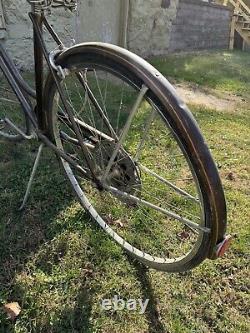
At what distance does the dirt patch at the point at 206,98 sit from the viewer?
4.90m

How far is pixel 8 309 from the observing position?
1.88 metres

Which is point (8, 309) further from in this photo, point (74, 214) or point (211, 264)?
point (211, 264)

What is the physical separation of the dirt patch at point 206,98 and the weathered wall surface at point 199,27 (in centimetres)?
289

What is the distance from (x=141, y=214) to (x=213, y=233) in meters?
0.97

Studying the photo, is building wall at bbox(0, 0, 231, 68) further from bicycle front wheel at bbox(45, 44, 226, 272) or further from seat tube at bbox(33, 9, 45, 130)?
seat tube at bbox(33, 9, 45, 130)

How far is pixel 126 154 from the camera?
210cm

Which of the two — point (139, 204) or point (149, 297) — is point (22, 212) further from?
point (149, 297)

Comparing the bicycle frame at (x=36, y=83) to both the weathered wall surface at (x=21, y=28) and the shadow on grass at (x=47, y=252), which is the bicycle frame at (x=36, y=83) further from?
the weathered wall surface at (x=21, y=28)

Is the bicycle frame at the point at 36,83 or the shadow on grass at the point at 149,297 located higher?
the bicycle frame at the point at 36,83

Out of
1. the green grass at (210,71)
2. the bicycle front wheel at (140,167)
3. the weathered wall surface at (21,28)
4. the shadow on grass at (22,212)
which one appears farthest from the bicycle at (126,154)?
the green grass at (210,71)

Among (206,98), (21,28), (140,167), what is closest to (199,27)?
(206,98)

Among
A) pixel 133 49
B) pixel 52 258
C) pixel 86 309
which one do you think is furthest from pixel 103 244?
pixel 133 49

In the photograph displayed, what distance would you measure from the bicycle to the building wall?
261cm

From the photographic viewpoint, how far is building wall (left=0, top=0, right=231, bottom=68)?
192 inches
